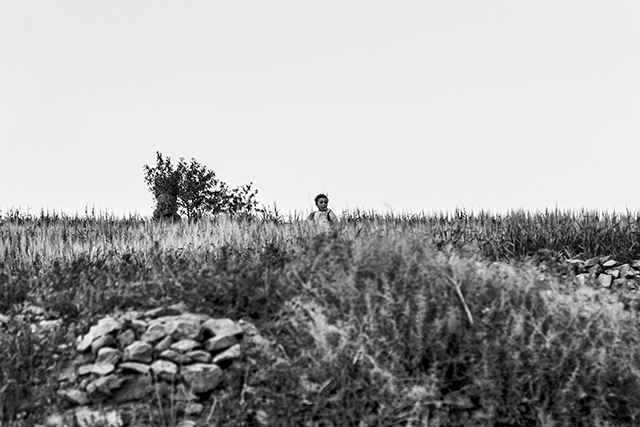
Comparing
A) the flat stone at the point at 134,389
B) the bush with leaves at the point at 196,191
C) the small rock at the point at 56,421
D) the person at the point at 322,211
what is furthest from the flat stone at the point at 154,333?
the bush with leaves at the point at 196,191

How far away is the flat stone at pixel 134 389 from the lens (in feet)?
17.9

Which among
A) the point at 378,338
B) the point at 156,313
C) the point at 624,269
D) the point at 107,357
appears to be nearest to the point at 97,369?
the point at 107,357

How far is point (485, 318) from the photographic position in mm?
5969

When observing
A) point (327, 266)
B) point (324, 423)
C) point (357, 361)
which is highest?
point (327, 266)

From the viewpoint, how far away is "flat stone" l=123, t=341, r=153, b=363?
18.5 feet

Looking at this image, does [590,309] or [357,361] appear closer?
[357,361]

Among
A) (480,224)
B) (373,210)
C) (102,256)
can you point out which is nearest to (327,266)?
(102,256)

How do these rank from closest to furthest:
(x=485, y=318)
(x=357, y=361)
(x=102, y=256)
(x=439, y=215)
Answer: (x=357, y=361), (x=485, y=318), (x=102, y=256), (x=439, y=215)

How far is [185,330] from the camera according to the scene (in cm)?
581

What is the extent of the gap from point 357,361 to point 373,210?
31.4 feet

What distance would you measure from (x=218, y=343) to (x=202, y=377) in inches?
14.5

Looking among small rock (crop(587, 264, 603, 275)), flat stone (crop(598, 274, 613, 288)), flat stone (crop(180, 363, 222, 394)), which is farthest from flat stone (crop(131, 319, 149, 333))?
small rock (crop(587, 264, 603, 275))

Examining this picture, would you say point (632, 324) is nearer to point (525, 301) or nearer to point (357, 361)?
point (525, 301)

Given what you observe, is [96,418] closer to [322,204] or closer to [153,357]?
[153,357]
